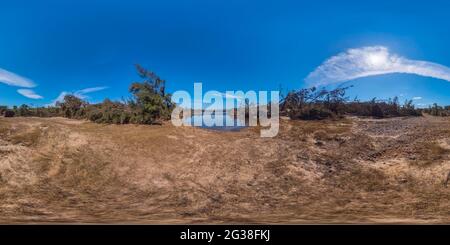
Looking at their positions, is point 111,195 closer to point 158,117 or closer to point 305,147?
point 305,147

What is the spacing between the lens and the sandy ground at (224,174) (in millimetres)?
9359

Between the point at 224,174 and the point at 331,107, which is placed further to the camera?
the point at 331,107

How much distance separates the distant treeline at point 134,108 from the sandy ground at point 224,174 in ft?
→ 3.91

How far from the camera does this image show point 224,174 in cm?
1185

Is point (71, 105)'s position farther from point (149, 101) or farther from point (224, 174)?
point (224, 174)

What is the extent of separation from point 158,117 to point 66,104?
606 cm

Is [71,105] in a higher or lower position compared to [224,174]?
higher

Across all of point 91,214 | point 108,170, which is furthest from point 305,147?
point 91,214

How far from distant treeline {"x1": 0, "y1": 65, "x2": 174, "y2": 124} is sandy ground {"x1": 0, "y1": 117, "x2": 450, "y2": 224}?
1192 mm

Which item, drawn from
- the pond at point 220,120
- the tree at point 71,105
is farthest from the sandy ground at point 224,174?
the tree at point 71,105

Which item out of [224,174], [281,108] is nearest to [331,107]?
[281,108]

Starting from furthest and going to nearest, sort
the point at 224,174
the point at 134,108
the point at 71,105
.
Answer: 1. the point at 71,105
2. the point at 134,108
3. the point at 224,174

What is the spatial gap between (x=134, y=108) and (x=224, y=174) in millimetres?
6912

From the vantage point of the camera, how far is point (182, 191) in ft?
35.4
